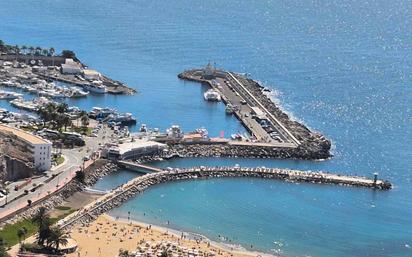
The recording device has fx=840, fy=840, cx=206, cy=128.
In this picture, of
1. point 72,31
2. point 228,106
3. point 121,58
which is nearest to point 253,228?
point 228,106

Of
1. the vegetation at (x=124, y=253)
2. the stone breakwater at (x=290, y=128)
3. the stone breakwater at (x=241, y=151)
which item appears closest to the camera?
the vegetation at (x=124, y=253)

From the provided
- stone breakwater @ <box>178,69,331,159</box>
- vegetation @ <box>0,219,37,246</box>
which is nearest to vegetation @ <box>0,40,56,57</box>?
stone breakwater @ <box>178,69,331,159</box>

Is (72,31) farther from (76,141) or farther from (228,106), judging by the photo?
(76,141)

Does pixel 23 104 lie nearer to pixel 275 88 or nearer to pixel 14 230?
pixel 275 88

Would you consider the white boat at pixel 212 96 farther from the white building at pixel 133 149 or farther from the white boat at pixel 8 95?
the white boat at pixel 8 95

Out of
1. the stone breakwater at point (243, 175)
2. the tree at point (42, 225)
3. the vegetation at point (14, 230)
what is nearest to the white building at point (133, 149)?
the stone breakwater at point (243, 175)
